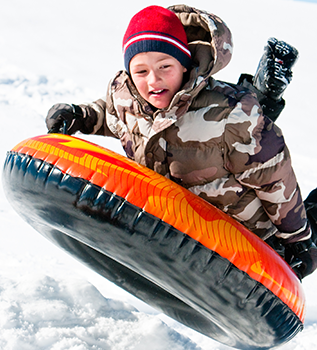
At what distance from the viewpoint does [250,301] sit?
110cm

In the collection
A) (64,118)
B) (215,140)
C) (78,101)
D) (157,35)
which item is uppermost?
(157,35)

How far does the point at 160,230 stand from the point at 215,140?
1.21ft

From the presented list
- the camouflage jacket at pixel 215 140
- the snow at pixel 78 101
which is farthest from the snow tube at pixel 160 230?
the snow at pixel 78 101

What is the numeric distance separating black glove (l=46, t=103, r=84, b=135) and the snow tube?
0.25 m

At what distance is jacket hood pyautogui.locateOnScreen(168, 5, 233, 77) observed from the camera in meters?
1.16

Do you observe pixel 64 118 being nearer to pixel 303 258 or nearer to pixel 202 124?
pixel 202 124

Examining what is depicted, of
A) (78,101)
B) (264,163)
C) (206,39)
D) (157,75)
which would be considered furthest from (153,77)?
(78,101)

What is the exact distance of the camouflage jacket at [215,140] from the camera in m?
1.19

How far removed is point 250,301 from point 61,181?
2.14ft

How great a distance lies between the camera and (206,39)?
1.28 metres

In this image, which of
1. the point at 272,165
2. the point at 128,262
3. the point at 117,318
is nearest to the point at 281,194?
the point at 272,165

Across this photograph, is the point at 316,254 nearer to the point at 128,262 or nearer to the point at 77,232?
the point at 128,262

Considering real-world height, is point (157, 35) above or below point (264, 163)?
above

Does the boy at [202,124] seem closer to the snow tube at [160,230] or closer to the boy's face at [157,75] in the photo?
the boy's face at [157,75]
